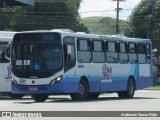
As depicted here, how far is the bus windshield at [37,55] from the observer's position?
25.3m

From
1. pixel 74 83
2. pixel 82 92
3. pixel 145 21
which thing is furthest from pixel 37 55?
pixel 145 21

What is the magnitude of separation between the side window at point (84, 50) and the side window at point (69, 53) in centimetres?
46

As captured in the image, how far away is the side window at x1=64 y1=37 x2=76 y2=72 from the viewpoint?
25.5 metres

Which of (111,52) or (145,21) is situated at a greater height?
(111,52)

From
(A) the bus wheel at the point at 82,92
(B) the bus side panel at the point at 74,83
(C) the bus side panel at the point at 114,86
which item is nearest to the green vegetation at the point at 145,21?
(C) the bus side panel at the point at 114,86

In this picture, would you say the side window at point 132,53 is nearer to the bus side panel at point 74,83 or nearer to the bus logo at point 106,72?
the bus logo at point 106,72

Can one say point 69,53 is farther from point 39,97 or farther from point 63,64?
point 39,97

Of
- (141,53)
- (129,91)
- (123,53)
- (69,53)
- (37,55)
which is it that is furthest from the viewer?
(141,53)

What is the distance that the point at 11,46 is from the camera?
26453 millimetres

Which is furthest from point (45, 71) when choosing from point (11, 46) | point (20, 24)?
point (20, 24)

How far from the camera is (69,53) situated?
25.6 metres

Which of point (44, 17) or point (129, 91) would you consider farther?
point (44, 17)

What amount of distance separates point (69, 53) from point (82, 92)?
2030mm

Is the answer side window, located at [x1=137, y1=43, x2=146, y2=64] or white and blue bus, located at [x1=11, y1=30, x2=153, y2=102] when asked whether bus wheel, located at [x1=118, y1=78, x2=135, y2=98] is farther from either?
side window, located at [x1=137, y1=43, x2=146, y2=64]
